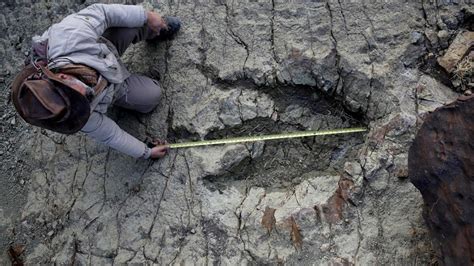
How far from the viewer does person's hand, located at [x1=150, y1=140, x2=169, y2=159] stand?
3.60 m

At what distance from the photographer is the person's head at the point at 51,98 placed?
9.02 feet

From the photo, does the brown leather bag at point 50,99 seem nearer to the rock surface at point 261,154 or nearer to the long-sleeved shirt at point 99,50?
the long-sleeved shirt at point 99,50

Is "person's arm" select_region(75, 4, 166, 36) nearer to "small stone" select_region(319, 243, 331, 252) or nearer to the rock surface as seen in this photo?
the rock surface

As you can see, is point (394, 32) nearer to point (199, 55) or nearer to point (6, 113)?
point (199, 55)

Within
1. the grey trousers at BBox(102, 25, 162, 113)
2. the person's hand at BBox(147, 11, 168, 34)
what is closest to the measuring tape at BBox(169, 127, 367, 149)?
the grey trousers at BBox(102, 25, 162, 113)

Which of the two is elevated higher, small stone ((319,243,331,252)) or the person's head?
the person's head

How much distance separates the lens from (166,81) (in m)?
3.81

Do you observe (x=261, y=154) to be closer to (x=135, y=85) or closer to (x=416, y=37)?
(x=135, y=85)

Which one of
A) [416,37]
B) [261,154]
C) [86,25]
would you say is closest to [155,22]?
[86,25]

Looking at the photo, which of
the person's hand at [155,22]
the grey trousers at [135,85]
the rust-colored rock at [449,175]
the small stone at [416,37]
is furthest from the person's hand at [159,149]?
the small stone at [416,37]

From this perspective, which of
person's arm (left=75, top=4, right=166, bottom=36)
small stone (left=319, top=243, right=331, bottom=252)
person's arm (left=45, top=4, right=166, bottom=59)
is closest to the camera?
person's arm (left=45, top=4, right=166, bottom=59)

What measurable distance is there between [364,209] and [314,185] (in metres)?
0.36

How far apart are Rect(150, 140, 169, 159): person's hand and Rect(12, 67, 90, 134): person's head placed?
80 cm

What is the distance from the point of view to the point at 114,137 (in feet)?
10.8
